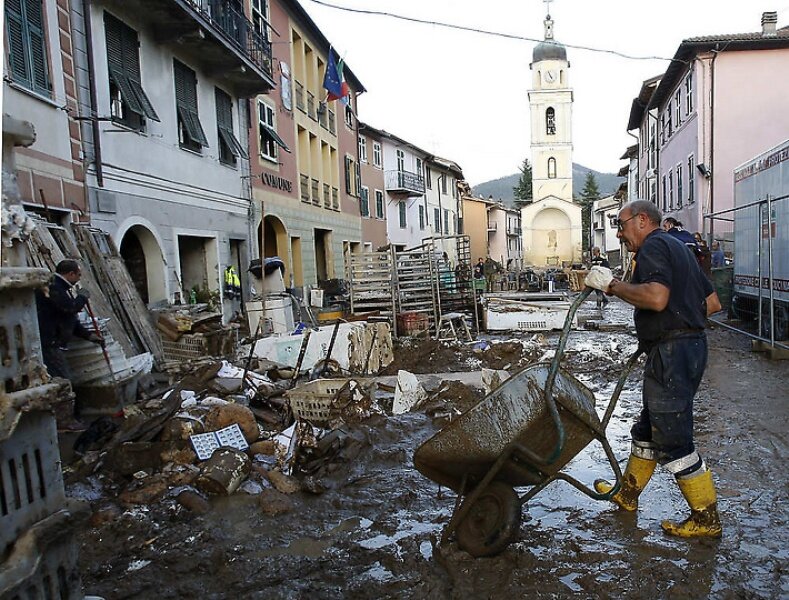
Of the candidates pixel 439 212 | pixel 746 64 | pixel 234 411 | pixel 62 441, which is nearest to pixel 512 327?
pixel 234 411

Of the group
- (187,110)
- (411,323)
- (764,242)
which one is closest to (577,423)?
(764,242)

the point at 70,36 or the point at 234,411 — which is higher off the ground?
the point at 70,36

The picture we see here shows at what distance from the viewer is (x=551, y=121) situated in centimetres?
5147

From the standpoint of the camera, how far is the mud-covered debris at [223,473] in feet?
14.7

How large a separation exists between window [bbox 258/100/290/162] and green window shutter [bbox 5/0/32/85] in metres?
9.25

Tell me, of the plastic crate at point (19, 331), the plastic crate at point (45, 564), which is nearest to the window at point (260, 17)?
the plastic crate at point (19, 331)

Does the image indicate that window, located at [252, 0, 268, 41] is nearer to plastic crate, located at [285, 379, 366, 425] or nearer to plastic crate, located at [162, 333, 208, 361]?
plastic crate, located at [162, 333, 208, 361]

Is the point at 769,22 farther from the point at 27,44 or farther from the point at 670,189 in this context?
the point at 27,44

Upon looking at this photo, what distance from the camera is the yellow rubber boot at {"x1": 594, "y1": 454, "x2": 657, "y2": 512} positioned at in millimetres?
3791

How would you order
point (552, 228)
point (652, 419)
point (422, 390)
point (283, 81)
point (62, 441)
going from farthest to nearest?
point (552, 228) → point (283, 81) → point (422, 390) → point (62, 441) → point (652, 419)

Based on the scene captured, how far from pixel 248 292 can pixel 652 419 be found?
1332 cm

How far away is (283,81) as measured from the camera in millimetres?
19203

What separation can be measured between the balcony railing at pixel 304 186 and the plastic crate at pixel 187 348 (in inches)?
474

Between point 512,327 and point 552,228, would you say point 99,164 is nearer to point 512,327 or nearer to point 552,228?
point 512,327
